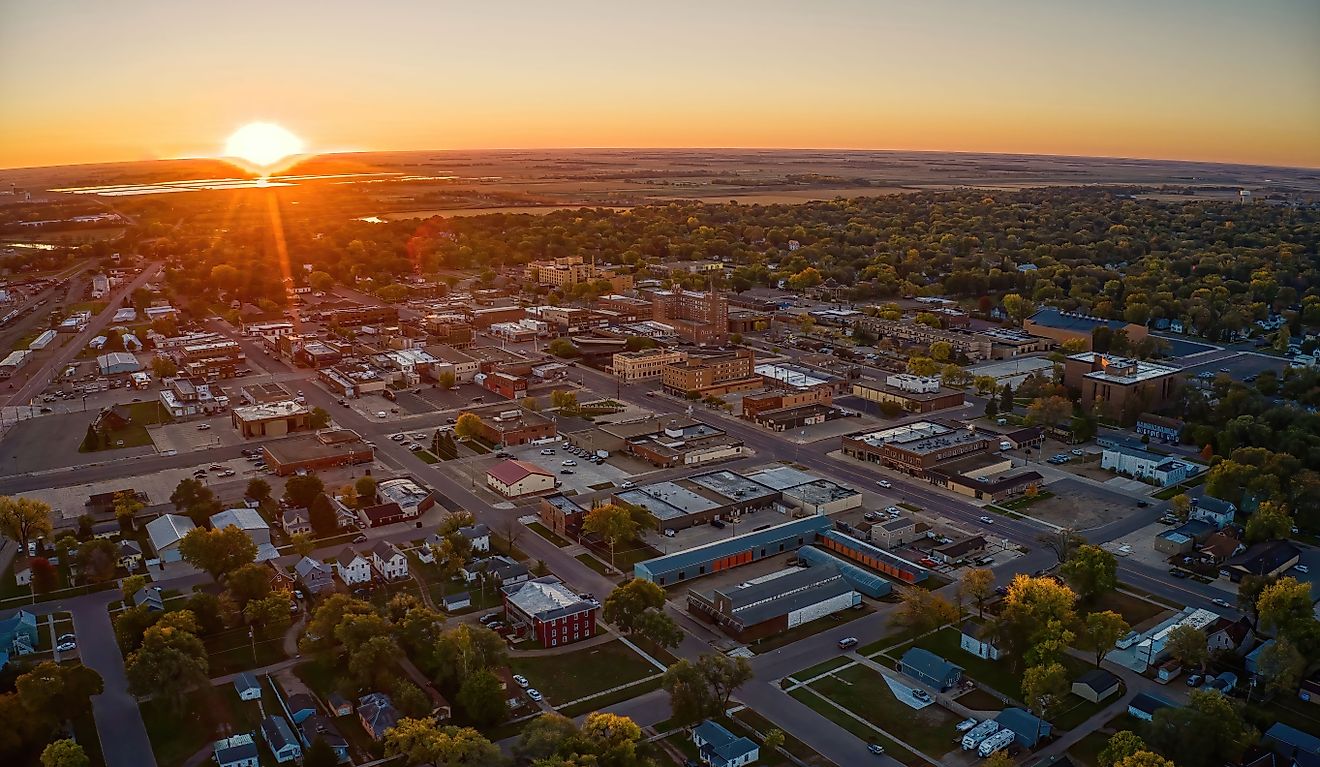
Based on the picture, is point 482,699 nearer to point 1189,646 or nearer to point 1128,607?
point 1189,646

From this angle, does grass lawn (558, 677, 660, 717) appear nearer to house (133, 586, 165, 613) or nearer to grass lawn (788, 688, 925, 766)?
grass lawn (788, 688, 925, 766)

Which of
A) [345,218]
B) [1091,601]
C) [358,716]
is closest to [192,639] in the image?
[358,716]

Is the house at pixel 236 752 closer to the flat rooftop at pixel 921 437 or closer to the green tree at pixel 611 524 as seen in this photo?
the green tree at pixel 611 524

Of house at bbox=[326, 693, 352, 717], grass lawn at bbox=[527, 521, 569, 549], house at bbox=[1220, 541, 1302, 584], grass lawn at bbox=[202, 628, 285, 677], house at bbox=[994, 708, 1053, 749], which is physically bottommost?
grass lawn at bbox=[527, 521, 569, 549]

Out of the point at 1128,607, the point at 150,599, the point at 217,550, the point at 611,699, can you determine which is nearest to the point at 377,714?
the point at 611,699

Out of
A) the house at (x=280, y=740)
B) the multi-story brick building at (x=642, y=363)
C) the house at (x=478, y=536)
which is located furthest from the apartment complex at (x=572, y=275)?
the house at (x=280, y=740)

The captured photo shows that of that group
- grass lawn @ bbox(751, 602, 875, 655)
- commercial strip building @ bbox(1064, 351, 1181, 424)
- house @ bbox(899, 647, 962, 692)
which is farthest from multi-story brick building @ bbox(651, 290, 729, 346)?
house @ bbox(899, 647, 962, 692)

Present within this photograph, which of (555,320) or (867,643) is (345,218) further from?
(867,643)
